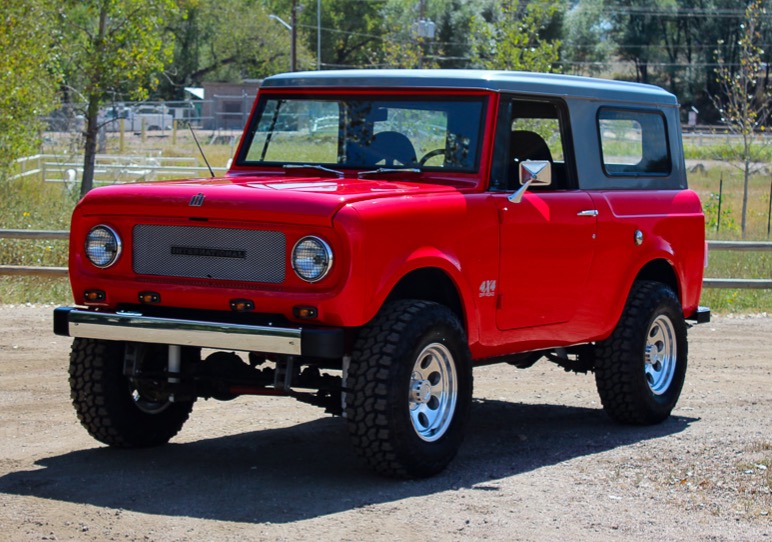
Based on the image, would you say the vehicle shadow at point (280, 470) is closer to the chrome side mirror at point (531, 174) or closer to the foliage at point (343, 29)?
the chrome side mirror at point (531, 174)

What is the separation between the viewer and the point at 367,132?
26.7 ft

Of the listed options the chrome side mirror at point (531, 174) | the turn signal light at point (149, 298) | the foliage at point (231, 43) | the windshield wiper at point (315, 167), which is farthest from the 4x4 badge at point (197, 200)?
the foliage at point (231, 43)

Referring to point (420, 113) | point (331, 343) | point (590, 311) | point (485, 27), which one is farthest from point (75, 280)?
point (485, 27)

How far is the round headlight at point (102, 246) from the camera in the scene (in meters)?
7.12

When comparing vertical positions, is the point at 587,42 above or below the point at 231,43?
above

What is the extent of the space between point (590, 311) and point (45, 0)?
55.4 feet

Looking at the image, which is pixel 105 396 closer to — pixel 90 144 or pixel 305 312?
pixel 305 312

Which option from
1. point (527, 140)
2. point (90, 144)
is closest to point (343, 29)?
point (90, 144)

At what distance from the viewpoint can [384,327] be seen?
6707 mm

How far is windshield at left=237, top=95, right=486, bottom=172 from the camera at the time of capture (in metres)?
7.86

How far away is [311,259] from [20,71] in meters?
16.7

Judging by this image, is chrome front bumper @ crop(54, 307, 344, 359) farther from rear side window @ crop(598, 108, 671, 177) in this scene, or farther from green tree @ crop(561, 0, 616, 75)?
green tree @ crop(561, 0, 616, 75)

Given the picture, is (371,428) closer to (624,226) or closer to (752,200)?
(624,226)

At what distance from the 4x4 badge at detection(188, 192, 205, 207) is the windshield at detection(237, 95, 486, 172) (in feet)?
4.74
